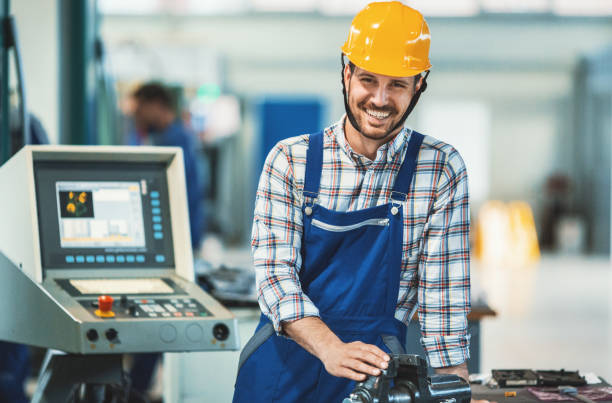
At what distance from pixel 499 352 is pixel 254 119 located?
10.7 metres

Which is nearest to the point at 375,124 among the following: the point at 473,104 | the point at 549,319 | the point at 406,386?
the point at 406,386

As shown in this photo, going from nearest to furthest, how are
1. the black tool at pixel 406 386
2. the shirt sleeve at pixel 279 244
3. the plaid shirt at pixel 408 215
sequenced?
the black tool at pixel 406 386, the shirt sleeve at pixel 279 244, the plaid shirt at pixel 408 215

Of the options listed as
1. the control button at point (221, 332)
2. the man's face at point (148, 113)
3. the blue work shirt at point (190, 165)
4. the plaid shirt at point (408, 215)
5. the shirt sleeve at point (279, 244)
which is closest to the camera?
the shirt sleeve at point (279, 244)

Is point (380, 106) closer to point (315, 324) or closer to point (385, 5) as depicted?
point (385, 5)

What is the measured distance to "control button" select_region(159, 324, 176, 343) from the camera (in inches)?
83.2

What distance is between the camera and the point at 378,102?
6.59 ft

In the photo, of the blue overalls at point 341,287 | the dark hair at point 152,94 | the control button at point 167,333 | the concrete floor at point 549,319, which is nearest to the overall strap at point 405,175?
the blue overalls at point 341,287

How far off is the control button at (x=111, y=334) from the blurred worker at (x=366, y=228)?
319 millimetres

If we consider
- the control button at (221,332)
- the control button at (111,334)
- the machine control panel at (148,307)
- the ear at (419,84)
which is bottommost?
the control button at (221,332)

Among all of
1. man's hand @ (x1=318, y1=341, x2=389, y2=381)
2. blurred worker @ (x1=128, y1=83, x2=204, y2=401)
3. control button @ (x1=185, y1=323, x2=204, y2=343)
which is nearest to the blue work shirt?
blurred worker @ (x1=128, y1=83, x2=204, y2=401)

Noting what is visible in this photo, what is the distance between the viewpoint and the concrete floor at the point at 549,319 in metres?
6.40

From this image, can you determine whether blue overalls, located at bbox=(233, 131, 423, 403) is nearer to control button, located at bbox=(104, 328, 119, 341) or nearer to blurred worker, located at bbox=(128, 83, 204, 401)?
control button, located at bbox=(104, 328, 119, 341)

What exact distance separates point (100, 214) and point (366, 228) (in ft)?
2.65

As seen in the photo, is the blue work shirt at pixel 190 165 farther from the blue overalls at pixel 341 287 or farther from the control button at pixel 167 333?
the blue overalls at pixel 341 287
